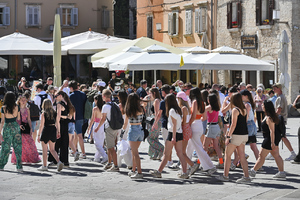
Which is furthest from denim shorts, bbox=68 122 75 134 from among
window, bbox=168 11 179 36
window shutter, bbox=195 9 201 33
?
window, bbox=168 11 179 36

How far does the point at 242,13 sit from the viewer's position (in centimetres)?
3200

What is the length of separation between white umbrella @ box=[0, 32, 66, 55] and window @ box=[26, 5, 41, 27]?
1495 cm

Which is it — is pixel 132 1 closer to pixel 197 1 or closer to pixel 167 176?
pixel 197 1

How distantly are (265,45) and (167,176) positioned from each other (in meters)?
19.3

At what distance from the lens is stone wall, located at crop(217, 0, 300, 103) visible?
2842 cm

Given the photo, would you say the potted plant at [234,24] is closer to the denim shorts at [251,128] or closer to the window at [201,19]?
the window at [201,19]

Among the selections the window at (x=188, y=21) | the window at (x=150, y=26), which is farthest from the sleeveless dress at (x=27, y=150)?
the window at (x=150, y=26)

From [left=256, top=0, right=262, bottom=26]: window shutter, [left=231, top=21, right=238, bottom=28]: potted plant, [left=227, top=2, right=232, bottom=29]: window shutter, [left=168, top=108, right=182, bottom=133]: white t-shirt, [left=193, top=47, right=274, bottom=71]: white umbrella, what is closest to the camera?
[left=168, top=108, right=182, bottom=133]: white t-shirt

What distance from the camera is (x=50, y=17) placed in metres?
45.8

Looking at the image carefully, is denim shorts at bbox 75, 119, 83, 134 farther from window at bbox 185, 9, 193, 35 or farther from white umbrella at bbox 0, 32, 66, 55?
window at bbox 185, 9, 193, 35

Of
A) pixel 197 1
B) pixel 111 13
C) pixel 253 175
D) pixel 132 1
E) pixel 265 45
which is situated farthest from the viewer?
pixel 132 1

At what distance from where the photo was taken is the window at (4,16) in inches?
1758

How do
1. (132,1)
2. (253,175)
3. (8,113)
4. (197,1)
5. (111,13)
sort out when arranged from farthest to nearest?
(132,1) → (111,13) → (197,1) → (8,113) → (253,175)

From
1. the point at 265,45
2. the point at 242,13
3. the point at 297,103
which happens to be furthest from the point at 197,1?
the point at 297,103
